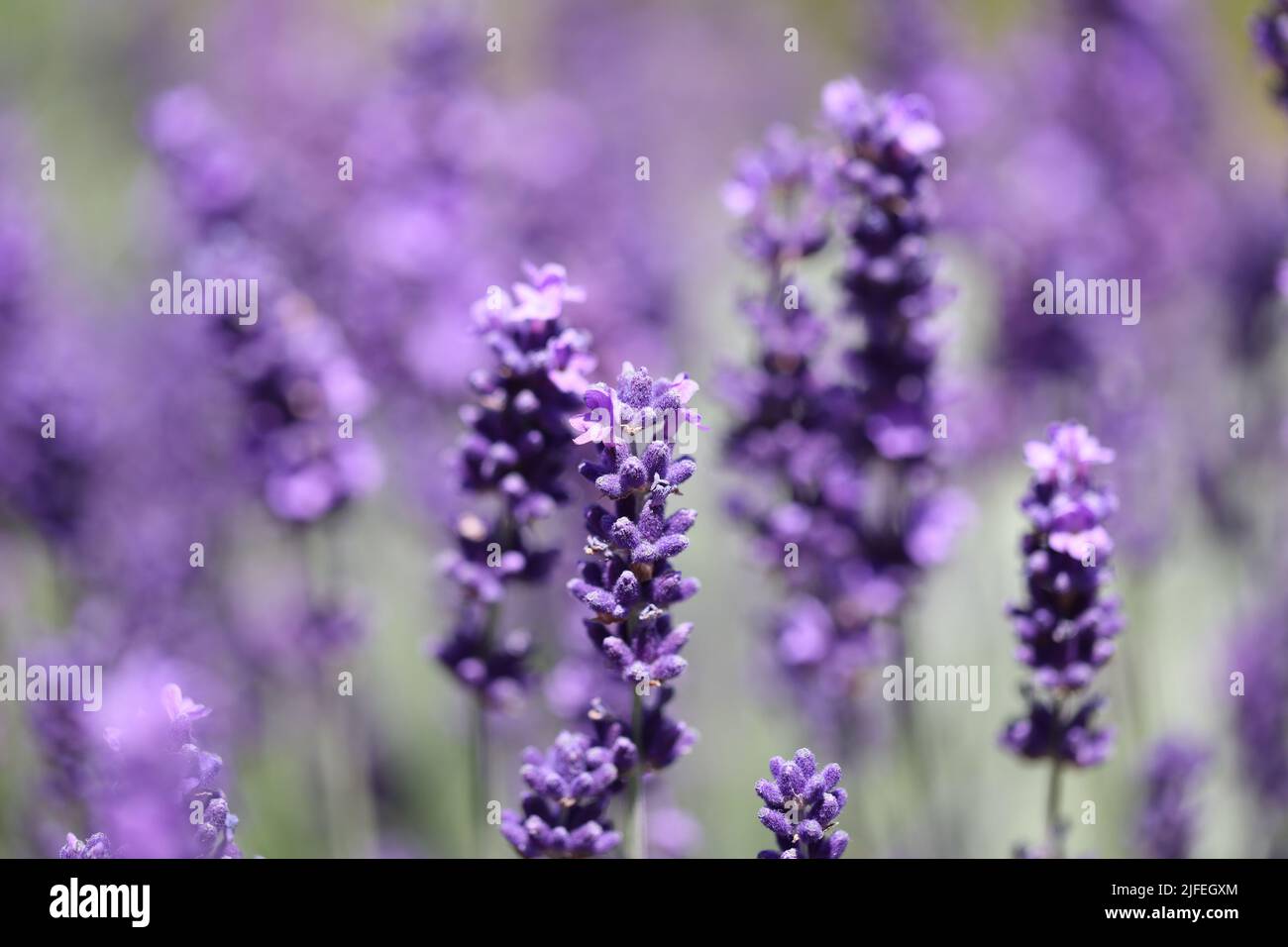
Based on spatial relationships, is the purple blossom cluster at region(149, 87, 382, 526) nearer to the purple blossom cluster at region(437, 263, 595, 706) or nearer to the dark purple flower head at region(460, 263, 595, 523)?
the purple blossom cluster at region(437, 263, 595, 706)

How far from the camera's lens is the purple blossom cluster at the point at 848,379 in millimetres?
2889

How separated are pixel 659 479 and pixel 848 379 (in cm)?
110

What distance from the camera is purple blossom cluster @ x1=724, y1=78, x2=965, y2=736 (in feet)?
9.48

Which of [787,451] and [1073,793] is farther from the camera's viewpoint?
[1073,793]

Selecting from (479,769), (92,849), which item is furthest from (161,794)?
(479,769)

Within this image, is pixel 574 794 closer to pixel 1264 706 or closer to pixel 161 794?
pixel 161 794

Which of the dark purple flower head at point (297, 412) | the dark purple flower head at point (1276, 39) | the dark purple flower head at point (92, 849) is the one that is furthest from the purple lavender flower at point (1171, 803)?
the dark purple flower head at point (92, 849)

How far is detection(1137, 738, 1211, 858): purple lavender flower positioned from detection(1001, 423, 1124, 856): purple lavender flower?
58cm

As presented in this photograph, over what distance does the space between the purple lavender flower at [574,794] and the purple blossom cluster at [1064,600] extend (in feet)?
2.58
